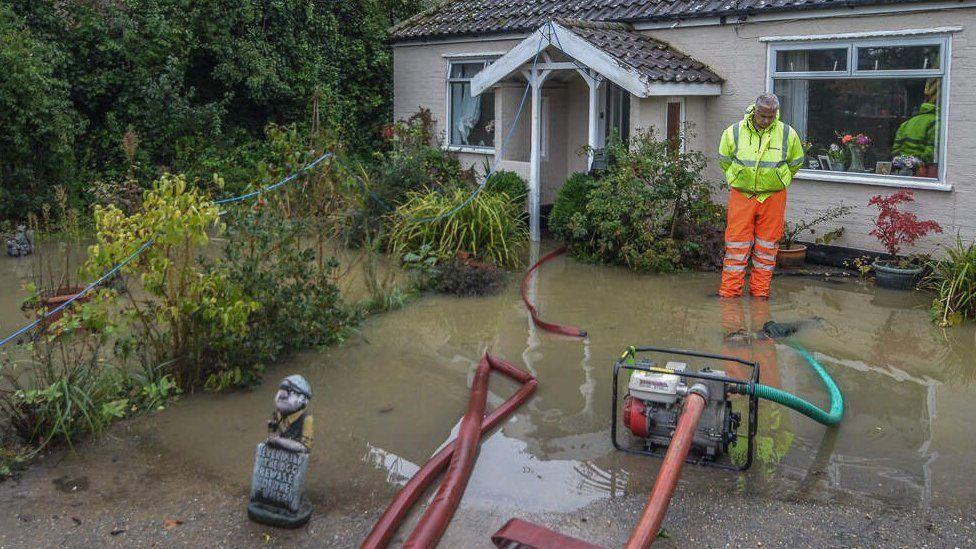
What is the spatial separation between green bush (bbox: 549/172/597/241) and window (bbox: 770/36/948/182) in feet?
8.55

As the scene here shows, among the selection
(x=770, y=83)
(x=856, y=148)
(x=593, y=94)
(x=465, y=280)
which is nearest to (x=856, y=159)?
(x=856, y=148)

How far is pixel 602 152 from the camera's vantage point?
483 inches

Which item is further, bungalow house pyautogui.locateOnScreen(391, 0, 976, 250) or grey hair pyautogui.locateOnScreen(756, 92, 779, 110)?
bungalow house pyautogui.locateOnScreen(391, 0, 976, 250)

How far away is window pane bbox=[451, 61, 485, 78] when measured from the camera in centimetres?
1542

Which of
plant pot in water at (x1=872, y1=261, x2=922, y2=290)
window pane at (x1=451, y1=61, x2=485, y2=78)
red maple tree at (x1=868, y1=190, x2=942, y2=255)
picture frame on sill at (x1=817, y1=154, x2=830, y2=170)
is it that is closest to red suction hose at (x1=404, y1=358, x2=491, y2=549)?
plant pot in water at (x1=872, y1=261, x2=922, y2=290)

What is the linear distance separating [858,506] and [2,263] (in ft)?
34.3

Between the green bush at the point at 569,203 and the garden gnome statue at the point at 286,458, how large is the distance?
7.22 metres

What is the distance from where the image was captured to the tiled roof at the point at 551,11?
1138 cm

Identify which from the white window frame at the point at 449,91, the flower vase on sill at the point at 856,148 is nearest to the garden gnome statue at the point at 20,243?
the white window frame at the point at 449,91

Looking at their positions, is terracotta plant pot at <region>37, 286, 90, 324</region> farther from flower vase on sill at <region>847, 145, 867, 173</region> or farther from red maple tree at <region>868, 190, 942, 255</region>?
flower vase on sill at <region>847, 145, 867, 173</region>

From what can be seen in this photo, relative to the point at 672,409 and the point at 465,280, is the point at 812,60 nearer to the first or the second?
the point at 465,280

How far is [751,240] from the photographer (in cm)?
972

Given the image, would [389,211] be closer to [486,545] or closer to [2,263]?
[2,263]

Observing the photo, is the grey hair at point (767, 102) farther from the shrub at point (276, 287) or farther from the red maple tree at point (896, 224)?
the shrub at point (276, 287)
